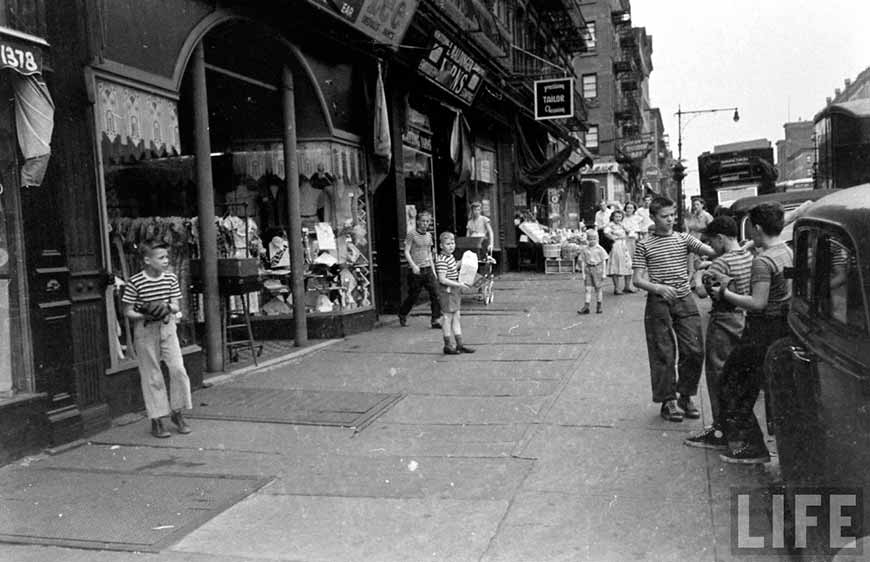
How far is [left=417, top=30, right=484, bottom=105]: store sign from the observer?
49.1 ft

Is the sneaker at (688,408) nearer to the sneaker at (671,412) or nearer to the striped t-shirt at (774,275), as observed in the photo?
the sneaker at (671,412)

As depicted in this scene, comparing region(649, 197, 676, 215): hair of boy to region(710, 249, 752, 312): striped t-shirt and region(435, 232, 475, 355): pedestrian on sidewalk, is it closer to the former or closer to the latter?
region(710, 249, 752, 312): striped t-shirt

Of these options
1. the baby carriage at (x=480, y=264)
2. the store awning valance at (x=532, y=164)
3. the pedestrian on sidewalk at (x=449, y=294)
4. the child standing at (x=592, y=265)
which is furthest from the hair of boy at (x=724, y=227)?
the store awning valance at (x=532, y=164)

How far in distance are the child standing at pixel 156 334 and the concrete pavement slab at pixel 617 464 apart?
3.03 meters

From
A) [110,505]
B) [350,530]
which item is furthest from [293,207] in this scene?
[350,530]

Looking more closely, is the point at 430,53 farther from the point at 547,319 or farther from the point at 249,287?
the point at 249,287

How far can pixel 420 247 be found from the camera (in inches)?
493

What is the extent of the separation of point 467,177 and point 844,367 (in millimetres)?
16225

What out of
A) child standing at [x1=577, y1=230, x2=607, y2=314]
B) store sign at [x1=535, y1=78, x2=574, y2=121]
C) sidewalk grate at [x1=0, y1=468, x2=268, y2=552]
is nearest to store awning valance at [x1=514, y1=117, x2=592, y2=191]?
store sign at [x1=535, y1=78, x2=574, y2=121]

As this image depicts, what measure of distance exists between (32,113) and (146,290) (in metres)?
1.63

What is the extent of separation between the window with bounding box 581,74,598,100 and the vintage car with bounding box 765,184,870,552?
5437cm

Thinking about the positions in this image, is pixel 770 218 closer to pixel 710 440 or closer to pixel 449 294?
pixel 710 440

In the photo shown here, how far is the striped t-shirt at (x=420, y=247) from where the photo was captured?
41.0 feet

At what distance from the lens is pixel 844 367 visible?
11.5ft
